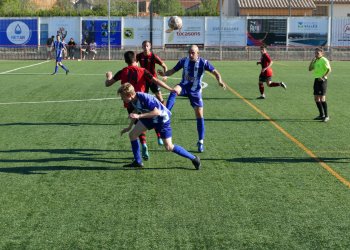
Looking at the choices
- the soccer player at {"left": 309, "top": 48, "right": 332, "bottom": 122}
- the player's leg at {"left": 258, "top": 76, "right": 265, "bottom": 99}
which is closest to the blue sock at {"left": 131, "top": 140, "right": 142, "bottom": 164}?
the soccer player at {"left": 309, "top": 48, "right": 332, "bottom": 122}

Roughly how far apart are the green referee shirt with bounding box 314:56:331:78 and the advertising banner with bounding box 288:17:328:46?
1540 inches

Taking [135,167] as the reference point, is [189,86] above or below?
above

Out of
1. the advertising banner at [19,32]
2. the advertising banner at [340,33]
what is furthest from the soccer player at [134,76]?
the advertising banner at [340,33]

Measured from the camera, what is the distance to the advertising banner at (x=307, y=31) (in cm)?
5409

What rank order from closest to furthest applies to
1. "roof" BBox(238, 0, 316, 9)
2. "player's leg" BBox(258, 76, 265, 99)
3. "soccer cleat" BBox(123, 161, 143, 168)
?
1. "soccer cleat" BBox(123, 161, 143, 168)
2. "player's leg" BBox(258, 76, 265, 99)
3. "roof" BBox(238, 0, 316, 9)

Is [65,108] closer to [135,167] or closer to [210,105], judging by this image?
[210,105]

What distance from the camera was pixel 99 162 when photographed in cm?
1046

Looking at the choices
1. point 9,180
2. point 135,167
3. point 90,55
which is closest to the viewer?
point 9,180

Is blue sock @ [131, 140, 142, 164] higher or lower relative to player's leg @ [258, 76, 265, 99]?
lower

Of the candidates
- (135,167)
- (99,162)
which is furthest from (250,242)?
(99,162)

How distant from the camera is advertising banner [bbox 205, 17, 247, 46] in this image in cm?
Result: 5400

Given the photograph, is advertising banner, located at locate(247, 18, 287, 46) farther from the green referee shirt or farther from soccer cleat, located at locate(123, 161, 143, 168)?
soccer cleat, located at locate(123, 161, 143, 168)

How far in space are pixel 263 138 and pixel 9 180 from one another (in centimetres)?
564

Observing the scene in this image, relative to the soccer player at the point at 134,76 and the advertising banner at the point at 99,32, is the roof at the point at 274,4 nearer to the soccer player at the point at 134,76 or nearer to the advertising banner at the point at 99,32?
the advertising banner at the point at 99,32
